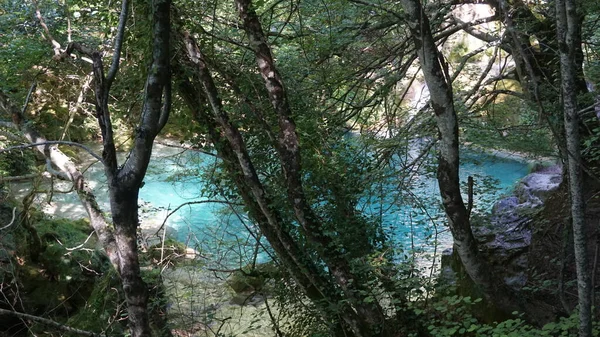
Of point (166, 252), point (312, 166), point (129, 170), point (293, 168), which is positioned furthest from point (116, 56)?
point (166, 252)

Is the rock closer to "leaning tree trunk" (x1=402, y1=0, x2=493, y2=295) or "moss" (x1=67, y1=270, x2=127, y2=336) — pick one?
"leaning tree trunk" (x1=402, y1=0, x2=493, y2=295)

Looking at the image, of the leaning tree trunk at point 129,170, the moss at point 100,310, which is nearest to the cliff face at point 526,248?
the leaning tree trunk at point 129,170

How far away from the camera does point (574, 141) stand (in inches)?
125

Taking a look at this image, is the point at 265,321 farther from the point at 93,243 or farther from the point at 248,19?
the point at 248,19

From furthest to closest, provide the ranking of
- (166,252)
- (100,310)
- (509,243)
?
(166,252)
(509,243)
(100,310)

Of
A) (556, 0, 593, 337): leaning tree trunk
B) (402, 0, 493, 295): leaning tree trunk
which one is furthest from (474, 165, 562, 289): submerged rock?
(556, 0, 593, 337): leaning tree trunk

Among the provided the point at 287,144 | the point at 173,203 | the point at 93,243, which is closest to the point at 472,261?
the point at 287,144

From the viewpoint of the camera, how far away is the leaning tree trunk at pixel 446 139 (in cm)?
427

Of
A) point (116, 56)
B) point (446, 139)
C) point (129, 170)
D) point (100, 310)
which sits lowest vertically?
point (100, 310)

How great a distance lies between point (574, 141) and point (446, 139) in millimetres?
1333

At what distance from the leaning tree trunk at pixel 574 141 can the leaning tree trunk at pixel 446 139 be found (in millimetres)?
1095

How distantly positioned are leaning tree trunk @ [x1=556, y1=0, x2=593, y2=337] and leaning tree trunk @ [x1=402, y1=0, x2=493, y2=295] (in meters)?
1.10

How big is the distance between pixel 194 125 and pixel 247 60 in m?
0.88

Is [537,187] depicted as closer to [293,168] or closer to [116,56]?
[293,168]
